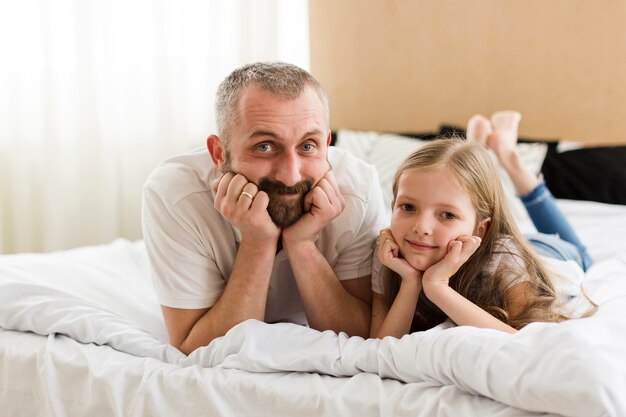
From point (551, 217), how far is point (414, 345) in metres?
1.16

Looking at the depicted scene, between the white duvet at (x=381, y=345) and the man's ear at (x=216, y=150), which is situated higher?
the man's ear at (x=216, y=150)

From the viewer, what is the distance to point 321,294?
59.9 inches

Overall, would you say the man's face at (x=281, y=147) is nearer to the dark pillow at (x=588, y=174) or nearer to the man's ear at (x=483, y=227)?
the man's ear at (x=483, y=227)

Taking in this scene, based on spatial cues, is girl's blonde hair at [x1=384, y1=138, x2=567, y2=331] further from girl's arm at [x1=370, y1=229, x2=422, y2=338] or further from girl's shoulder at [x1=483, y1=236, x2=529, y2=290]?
girl's arm at [x1=370, y1=229, x2=422, y2=338]

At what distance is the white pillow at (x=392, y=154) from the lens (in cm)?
272

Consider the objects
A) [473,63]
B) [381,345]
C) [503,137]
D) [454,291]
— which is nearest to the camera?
[381,345]

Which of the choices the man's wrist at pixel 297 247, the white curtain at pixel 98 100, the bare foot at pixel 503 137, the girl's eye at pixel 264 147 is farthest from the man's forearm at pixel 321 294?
the white curtain at pixel 98 100

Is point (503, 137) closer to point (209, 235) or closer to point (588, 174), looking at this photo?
point (588, 174)

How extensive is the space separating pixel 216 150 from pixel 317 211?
A: 0.81 ft

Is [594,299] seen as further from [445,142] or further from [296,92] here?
[296,92]

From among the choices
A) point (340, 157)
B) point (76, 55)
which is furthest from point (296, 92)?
point (76, 55)

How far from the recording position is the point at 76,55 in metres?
3.11

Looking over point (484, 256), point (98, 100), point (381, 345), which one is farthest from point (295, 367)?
point (98, 100)

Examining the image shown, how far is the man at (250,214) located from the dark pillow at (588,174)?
143cm
